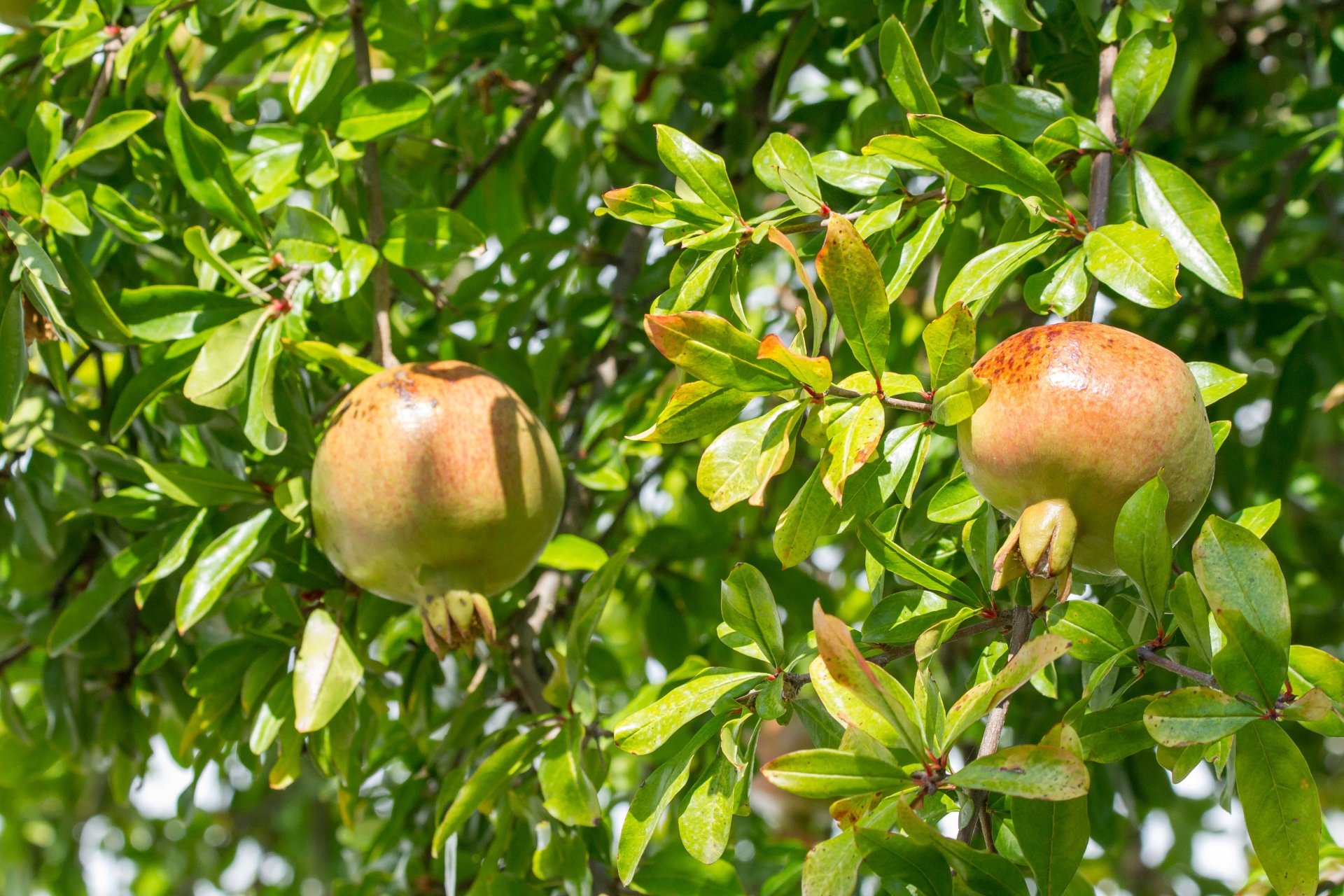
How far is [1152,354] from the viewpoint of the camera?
750mm

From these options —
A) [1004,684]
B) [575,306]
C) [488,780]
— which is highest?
[1004,684]

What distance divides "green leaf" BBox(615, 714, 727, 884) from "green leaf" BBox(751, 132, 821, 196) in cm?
43

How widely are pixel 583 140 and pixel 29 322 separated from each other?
797 mm

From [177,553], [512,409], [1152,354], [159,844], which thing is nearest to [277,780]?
[177,553]

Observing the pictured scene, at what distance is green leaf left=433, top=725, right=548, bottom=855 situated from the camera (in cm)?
110

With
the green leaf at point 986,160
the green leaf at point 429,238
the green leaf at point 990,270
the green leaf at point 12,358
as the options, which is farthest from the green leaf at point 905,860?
the green leaf at point 12,358

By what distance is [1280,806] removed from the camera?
70cm

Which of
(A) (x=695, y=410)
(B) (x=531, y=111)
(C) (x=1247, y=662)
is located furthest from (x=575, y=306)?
(C) (x=1247, y=662)

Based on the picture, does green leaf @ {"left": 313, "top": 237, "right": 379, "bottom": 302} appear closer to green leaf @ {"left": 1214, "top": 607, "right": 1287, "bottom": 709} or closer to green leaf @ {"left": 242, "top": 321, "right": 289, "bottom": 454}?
green leaf @ {"left": 242, "top": 321, "right": 289, "bottom": 454}

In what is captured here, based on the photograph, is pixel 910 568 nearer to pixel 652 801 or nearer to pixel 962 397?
pixel 962 397

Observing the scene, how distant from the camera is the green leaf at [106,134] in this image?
1.11 metres

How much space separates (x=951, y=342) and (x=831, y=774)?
289mm

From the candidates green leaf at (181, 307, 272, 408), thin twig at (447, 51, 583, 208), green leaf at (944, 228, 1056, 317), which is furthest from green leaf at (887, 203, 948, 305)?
thin twig at (447, 51, 583, 208)

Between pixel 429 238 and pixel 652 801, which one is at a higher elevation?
pixel 429 238
